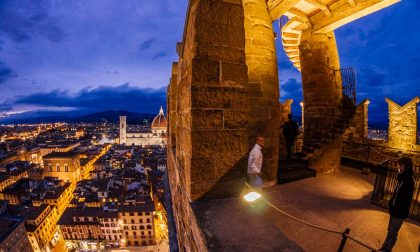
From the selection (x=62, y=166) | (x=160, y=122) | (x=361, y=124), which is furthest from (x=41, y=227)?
(x=160, y=122)

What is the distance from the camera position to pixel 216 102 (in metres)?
2.48

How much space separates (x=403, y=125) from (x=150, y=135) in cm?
8117

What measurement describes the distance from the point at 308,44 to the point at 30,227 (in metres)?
37.0

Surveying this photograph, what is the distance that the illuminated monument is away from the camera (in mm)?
2414

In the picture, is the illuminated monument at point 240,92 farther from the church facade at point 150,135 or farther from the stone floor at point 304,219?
the church facade at point 150,135

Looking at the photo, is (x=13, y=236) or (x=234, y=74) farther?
(x=13, y=236)

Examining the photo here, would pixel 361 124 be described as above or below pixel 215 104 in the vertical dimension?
below

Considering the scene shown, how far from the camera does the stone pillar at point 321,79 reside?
6.78m

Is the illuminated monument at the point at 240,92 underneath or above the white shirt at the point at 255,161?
above

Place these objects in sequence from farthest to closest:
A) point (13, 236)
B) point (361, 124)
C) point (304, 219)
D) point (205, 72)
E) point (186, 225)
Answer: point (13, 236) < point (361, 124) < point (304, 219) < point (186, 225) < point (205, 72)

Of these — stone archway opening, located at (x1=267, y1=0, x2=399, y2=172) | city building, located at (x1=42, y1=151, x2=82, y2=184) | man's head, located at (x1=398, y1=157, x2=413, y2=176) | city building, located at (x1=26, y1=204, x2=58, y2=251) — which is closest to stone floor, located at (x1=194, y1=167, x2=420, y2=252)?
stone archway opening, located at (x1=267, y1=0, x2=399, y2=172)

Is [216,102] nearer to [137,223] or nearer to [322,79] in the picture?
[322,79]

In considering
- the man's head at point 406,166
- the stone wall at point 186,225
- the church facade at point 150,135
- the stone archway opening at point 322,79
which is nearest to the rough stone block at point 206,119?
the stone wall at point 186,225

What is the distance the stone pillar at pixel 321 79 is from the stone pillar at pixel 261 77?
9.24 ft
